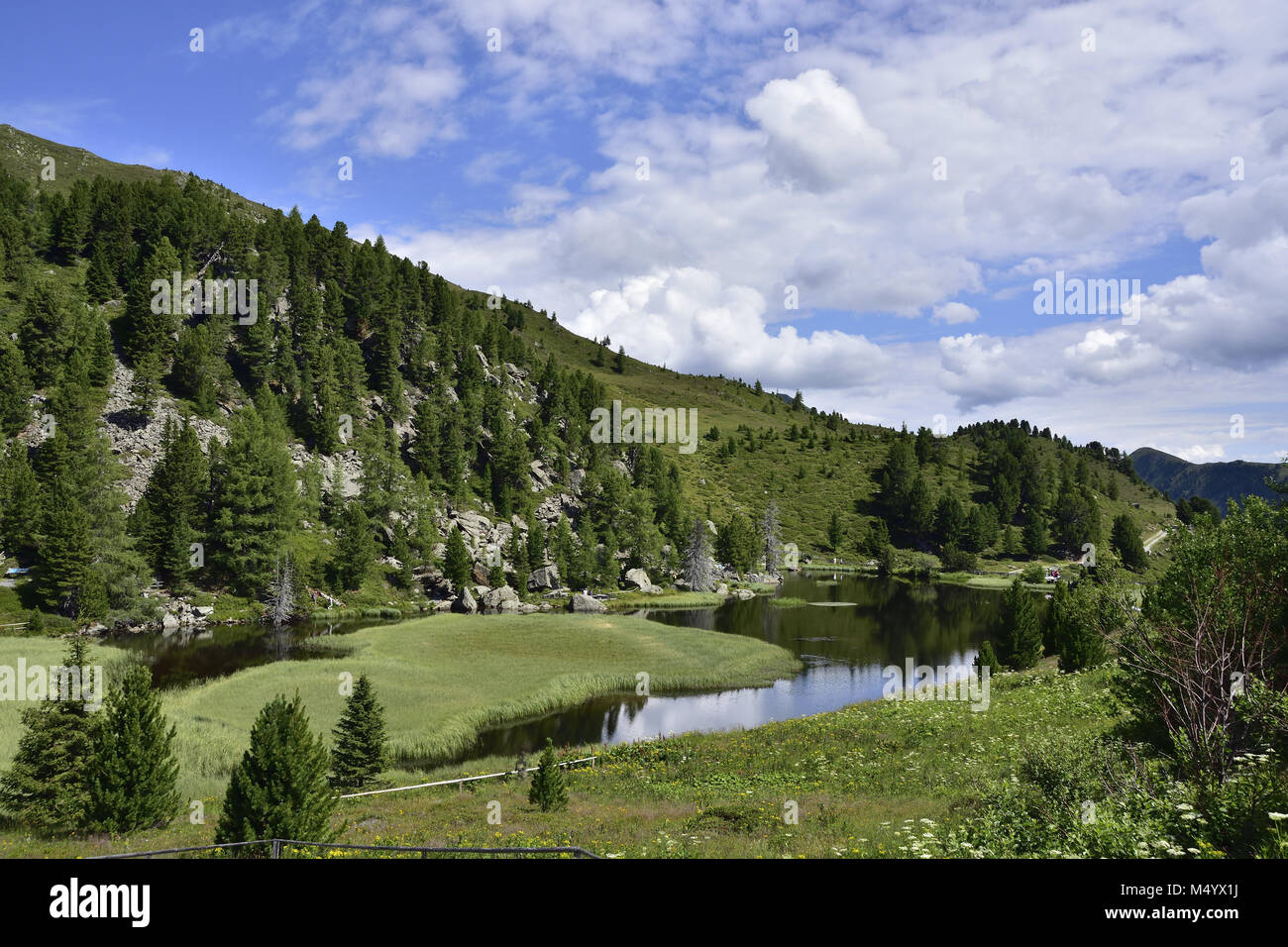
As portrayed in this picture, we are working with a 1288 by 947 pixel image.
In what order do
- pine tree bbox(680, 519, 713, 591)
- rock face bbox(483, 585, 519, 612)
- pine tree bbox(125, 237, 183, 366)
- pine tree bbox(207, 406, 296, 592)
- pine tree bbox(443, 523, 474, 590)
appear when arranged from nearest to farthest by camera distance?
pine tree bbox(207, 406, 296, 592)
rock face bbox(483, 585, 519, 612)
pine tree bbox(443, 523, 474, 590)
pine tree bbox(125, 237, 183, 366)
pine tree bbox(680, 519, 713, 591)

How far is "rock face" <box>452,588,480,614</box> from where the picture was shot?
9250cm

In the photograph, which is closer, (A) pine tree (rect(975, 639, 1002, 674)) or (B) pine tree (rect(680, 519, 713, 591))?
(A) pine tree (rect(975, 639, 1002, 674))

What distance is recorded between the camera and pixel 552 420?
155125 mm

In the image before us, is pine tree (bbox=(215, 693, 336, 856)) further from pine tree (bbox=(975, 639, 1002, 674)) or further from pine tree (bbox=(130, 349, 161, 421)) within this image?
pine tree (bbox=(130, 349, 161, 421))

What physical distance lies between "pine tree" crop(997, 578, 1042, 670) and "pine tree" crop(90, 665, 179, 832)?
187 ft

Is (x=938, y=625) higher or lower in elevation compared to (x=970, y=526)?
lower

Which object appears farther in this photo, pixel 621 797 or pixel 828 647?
pixel 828 647

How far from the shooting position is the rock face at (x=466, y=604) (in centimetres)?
9250

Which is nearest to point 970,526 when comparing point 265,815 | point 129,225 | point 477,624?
point 477,624

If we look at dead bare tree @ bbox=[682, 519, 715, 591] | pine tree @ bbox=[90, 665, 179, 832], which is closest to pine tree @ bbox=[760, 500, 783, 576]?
dead bare tree @ bbox=[682, 519, 715, 591]

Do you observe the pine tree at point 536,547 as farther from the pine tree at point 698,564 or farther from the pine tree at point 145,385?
the pine tree at point 145,385
